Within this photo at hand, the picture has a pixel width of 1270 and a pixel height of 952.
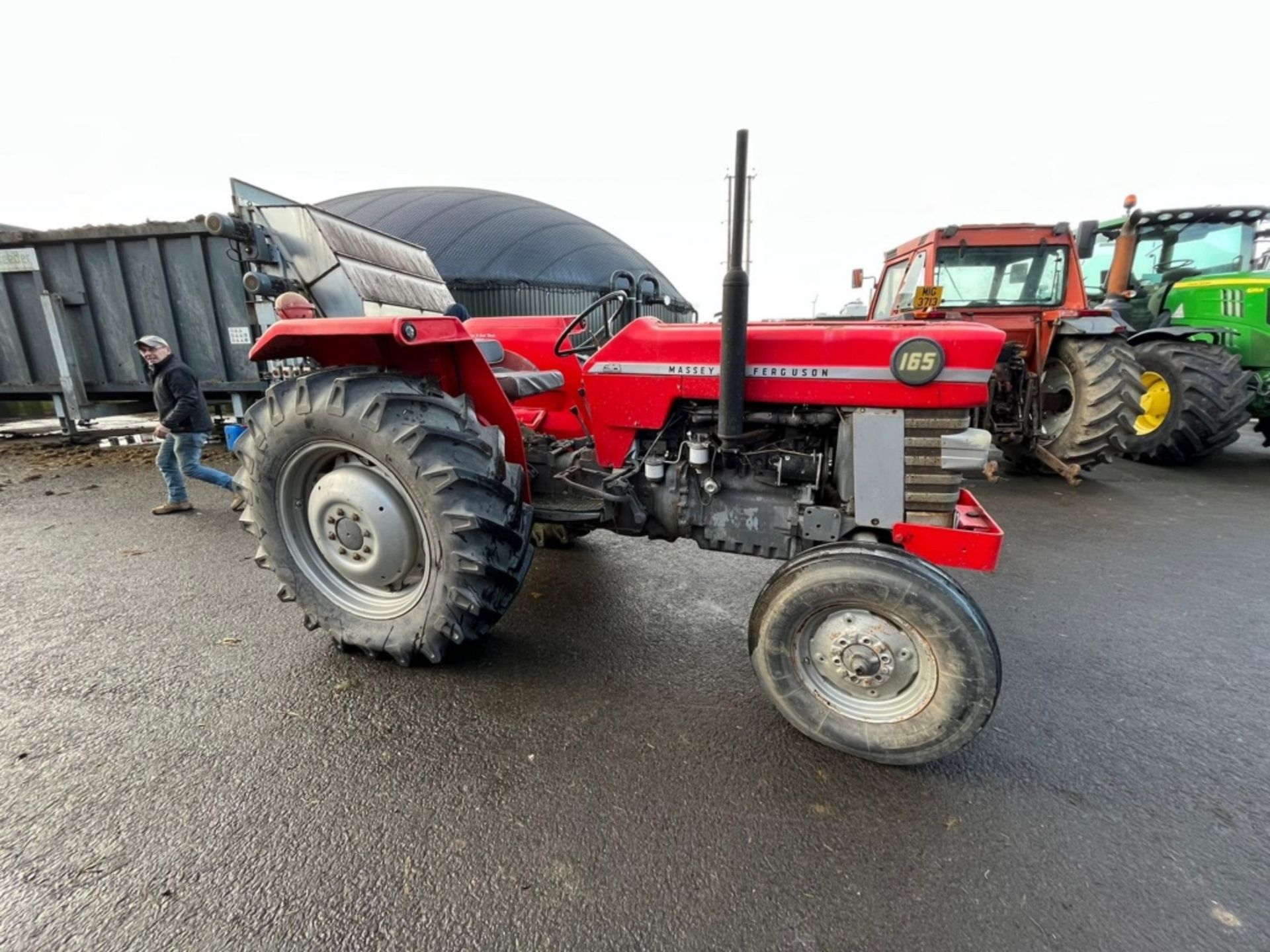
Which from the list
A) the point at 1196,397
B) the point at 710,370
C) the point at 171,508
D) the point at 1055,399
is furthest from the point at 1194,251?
the point at 171,508

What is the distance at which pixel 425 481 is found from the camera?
196 cm

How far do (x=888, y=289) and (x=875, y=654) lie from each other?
544cm

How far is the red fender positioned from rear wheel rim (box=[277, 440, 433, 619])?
1.37 ft

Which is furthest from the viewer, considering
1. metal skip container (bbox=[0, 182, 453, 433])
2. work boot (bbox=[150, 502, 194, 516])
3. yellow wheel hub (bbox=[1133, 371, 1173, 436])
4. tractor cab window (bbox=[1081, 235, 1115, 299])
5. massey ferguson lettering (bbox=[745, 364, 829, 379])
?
tractor cab window (bbox=[1081, 235, 1115, 299])

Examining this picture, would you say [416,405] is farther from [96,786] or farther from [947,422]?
[947,422]

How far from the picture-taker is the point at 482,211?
18672 millimetres

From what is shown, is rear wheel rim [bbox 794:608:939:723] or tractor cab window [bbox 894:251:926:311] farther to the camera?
tractor cab window [bbox 894:251:926:311]

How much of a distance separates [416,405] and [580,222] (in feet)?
72.6

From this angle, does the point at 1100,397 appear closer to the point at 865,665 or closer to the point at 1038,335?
the point at 1038,335

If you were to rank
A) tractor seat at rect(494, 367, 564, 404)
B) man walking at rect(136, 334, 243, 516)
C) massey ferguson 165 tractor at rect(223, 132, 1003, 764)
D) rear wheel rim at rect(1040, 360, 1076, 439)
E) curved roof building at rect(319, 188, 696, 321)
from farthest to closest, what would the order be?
curved roof building at rect(319, 188, 696, 321) → rear wheel rim at rect(1040, 360, 1076, 439) → man walking at rect(136, 334, 243, 516) → tractor seat at rect(494, 367, 564, 404) → massey ferguson 165 tractor at rect(223, 132, 1003, 764)

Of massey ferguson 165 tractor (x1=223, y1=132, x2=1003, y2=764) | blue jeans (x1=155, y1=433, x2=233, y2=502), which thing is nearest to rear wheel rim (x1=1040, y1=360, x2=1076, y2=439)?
massey ferguson 165 tractor (x1=223, y1=132, x2=1003, y2=764)

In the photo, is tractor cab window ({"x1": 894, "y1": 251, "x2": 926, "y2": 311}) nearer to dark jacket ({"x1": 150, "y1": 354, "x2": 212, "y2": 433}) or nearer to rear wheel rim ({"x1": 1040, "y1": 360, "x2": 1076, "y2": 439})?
rear wheel rim ({"x1": 1040, "y1": 360, "x2": 1076, "y2": 439})

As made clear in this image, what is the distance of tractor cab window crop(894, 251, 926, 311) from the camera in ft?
17.0

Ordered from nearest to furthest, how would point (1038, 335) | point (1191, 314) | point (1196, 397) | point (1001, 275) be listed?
point (1038, 335) → point (1196, 397) → point (1001, 275) → point (1191, 314)
